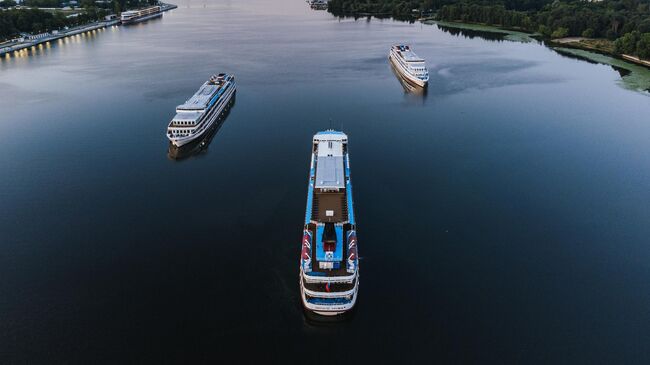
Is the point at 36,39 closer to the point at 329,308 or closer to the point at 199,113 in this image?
the point at 199,113

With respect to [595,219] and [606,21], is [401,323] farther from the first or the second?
[606,21]

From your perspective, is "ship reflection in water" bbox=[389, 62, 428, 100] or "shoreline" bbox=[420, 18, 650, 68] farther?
"shoreline" bbox=[420, 18, 650, 68]

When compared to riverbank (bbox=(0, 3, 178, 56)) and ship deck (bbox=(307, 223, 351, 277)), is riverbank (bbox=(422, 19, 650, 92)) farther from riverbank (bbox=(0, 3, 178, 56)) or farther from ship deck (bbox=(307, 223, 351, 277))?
riverbank (bbox=(0, 3, 178, 56))

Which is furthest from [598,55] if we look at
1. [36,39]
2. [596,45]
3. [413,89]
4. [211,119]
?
[36,39]

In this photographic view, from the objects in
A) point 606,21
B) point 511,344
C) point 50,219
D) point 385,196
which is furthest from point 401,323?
point 606,21

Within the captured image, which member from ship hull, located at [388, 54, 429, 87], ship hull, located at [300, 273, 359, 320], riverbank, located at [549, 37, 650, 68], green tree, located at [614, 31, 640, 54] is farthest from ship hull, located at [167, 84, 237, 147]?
green tree, located at [614, 31, 640, 54]

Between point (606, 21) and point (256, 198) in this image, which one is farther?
point (606, 21)

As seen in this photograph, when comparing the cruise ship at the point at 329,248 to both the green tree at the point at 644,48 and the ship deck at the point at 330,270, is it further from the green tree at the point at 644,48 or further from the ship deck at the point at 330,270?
the green tree at the point at 644,48
